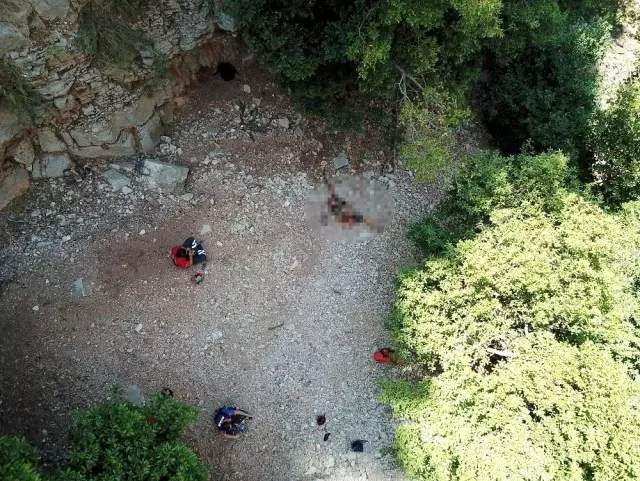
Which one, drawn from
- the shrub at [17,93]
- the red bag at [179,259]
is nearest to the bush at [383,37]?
the shrub at [17,93]

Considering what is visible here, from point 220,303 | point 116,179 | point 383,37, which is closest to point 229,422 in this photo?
point 220,303

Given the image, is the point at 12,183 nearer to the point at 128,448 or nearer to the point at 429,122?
the point at 128,448

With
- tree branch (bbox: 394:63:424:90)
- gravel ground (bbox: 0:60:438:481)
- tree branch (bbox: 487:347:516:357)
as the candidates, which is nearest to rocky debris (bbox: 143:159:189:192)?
gravel ground (bbox: 0:60:438:481)

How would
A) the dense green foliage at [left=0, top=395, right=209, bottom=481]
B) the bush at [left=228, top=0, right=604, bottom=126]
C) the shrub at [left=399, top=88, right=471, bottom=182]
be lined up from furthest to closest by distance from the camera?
the shrub at [left=399, top=88, right=471, bottom=182], the bush at [left=228, top=0, right=604, bottom=126], the dense green foliage at [left=0, top=395, right=209, bottom=481]

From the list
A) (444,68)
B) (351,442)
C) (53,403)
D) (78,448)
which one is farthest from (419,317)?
(53,403)

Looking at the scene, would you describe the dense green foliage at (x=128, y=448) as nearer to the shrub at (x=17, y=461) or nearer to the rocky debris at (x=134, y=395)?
the shrub at (x=17, y=461)

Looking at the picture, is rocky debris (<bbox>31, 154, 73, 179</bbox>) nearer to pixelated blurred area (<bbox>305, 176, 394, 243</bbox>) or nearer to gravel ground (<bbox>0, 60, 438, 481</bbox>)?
gravel ground (<bbox>0, 60, 438, 481</bbox>)

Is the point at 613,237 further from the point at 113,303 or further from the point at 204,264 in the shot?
the point at 113,303
